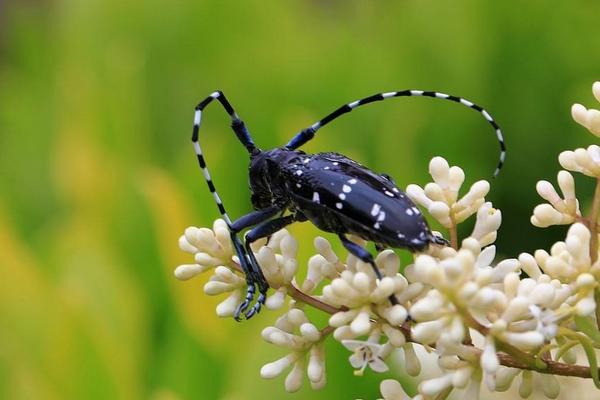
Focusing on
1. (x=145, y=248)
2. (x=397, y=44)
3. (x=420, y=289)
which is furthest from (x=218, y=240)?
(x=397, y=44)

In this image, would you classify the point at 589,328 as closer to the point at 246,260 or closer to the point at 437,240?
the point at 437,240

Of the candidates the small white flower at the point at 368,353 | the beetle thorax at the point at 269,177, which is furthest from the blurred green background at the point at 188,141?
the small white flower at the point at 368,353

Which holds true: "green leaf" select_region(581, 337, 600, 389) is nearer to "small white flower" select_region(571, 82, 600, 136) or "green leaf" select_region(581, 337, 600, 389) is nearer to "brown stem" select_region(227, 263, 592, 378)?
"brown stem" select_region(227, 263, 592, 378)

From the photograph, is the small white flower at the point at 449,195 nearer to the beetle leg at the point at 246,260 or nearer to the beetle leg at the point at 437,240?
the beetle leg at the point at 437,240

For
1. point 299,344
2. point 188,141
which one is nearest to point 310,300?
point 299,344

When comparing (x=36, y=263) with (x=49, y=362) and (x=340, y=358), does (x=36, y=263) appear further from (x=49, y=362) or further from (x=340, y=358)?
(x=340, y=358)

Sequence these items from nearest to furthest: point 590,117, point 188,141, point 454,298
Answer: point 454,298
point 590,117
point 188,141
